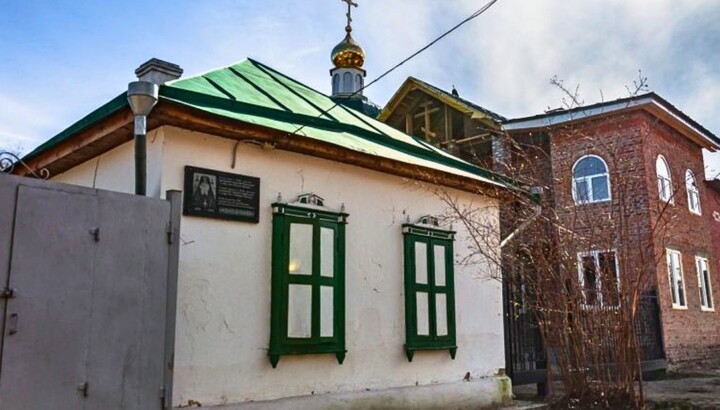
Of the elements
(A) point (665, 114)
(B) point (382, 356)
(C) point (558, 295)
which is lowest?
(B) point (382, 356)

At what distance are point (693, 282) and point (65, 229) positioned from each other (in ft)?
49.4

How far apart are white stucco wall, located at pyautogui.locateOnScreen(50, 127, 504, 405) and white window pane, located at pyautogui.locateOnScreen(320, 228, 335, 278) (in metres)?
0.29

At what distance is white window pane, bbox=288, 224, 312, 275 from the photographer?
608cm

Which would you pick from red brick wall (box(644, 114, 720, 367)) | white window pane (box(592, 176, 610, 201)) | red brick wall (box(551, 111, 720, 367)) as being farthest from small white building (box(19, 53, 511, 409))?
red brick wall (box(644, 114, 720, 367))

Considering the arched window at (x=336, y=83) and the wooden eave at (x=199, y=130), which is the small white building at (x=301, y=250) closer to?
the wooden eave at (x=199, y=130)

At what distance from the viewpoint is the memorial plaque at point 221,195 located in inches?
216

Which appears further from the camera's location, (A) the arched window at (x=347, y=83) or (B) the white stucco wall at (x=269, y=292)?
(A) the arched window at (x=347, y=83)

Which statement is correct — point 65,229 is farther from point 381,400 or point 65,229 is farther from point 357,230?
point 381,400

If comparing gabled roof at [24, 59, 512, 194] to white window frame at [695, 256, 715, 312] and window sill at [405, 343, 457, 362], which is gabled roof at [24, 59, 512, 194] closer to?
window sill at [405, 343, 457, 362]

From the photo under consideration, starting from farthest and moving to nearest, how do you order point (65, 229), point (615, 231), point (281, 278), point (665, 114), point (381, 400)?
point (665, 114)
point (615, 231)
point (381, 400)
point (281, 278)
point (65, 229)

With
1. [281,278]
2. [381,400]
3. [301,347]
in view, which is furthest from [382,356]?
[281,278]

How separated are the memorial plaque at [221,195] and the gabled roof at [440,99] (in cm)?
1038

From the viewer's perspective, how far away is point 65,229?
4.17m

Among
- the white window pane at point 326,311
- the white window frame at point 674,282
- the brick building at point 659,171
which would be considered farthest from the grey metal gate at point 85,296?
the white window frame at point 674,282
